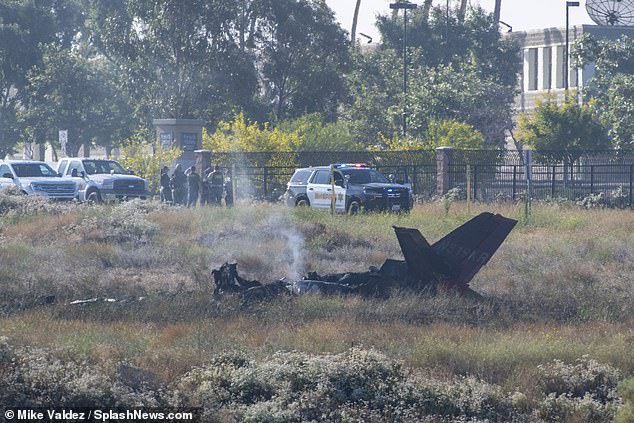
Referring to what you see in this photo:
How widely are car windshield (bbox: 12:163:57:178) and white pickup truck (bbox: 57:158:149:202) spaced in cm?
62

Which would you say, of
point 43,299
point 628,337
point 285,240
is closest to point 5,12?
point 285,240

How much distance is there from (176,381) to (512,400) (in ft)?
11.0

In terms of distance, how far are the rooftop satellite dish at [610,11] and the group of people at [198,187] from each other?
35271 mm

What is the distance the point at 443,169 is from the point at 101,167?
41.6 feet

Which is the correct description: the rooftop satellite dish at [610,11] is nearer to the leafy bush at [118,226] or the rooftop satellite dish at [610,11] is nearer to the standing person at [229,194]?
the standing person at [229,194]

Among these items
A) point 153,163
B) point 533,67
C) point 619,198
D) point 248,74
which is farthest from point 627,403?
point 533,67

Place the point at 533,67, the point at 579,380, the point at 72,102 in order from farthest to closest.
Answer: the point at 533,67
the point at 72,102
the point at 579,380

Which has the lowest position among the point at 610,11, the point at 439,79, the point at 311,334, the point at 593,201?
the point at 311,334

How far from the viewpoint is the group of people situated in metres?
35.0

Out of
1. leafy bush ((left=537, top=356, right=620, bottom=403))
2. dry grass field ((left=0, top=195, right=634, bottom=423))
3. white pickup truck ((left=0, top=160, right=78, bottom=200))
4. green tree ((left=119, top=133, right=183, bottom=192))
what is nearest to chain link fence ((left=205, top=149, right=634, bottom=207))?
green tree ((left=119, top=133, right=183, bottom=192))

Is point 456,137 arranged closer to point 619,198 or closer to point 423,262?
point 619,198

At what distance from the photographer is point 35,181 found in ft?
121

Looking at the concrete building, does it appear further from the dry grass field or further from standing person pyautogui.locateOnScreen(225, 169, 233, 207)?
the dry grass field

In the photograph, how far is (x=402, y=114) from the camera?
50.7 m
